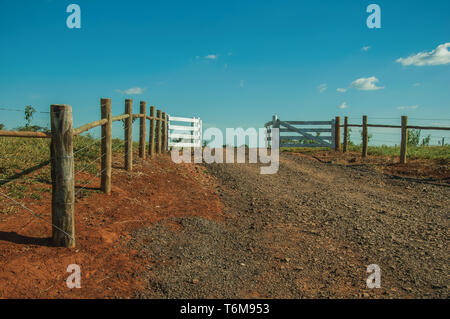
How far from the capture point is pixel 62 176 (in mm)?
4781

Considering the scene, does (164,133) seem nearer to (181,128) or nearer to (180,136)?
(180,136)

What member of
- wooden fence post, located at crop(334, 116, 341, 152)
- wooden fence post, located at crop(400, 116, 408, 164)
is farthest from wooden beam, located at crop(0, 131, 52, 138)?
wooden fence post, located at crop(334, 116, 341, 152)

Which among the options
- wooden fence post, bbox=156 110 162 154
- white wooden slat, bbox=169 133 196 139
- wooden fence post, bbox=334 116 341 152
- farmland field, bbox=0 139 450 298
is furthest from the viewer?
wooden fence post, bbox=334 116 341 152

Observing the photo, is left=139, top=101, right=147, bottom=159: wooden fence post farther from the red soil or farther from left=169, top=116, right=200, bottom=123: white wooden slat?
left=169, top=116, right=200, bottom=123: white wooden slat

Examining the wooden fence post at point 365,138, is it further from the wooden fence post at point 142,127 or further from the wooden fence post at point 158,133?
the wooden fence post at point 142,127

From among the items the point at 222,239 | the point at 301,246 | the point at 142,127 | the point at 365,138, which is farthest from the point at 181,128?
the point at 301,246

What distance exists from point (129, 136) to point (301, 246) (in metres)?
5.98

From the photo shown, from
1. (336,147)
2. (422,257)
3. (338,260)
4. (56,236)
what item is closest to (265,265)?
(338,260)

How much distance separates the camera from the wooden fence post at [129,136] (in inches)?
375

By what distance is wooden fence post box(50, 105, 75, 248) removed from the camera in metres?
4.75

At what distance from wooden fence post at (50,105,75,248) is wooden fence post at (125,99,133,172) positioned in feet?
15.4

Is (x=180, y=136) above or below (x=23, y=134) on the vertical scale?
above
